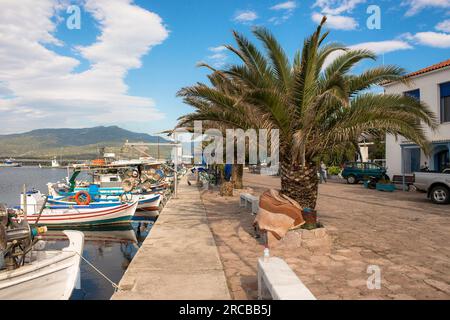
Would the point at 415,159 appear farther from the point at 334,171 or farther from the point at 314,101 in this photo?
the point at 314,101

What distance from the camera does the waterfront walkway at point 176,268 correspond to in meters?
4.98

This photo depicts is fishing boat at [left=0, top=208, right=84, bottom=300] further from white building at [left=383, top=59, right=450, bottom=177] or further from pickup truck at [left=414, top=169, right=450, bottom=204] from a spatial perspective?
white building at [left=383, top=59, right=450, bottom=177]

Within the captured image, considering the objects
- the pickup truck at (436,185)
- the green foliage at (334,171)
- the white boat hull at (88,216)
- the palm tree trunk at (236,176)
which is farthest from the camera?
the green foliage at (334,171)

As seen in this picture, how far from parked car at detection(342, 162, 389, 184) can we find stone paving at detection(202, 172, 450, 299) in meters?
12.3

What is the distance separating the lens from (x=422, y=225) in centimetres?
981

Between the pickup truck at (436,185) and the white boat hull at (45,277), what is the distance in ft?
44.2

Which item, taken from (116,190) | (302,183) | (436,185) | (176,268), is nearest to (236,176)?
(116,190)

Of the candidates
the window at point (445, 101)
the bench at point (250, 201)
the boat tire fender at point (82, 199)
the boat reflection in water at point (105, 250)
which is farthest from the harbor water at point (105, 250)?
the window at point (445, 101)

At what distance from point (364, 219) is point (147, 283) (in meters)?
7.86

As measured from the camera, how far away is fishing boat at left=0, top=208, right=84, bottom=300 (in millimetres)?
6055

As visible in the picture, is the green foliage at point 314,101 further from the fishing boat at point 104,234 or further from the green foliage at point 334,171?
the green foliage at point 334,171

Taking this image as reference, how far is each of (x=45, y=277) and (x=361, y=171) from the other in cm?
2301
